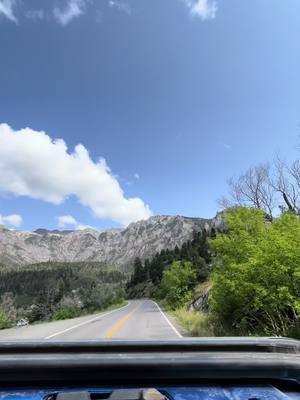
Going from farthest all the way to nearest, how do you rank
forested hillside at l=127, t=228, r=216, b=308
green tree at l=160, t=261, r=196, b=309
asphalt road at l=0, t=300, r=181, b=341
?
1. forested hillside at l=127, t=228, r=216, b=308
2. green tree at l=160, t=261, r=196, b=309
3. asphalt road at l=0, t=300, r=181, b=341

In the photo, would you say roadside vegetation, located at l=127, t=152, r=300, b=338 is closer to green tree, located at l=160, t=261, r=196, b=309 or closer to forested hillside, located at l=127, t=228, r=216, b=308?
forested hillside, located at l=127, t=228, r=216, b=308

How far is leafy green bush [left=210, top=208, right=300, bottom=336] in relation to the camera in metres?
14.5

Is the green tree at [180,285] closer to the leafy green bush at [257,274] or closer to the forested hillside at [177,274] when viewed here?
the forested hillside at [177,274]

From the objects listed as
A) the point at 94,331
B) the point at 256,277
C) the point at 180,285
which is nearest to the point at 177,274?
the point at 180,285

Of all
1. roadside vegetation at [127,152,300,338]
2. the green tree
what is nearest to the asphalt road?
roadside vegetation at [127,152,300,338]

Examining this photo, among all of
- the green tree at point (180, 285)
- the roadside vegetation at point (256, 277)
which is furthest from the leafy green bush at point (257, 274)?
the green tree at point (180, 285)

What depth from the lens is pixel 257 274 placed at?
52.2 feet

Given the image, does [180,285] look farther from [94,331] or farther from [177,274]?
[94,331]

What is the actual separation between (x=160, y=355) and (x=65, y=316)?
52.7m

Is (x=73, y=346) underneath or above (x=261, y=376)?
above

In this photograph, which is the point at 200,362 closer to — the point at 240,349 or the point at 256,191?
the point at 240,349

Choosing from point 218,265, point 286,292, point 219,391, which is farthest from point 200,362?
point 218,265

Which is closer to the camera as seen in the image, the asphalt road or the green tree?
the asphalt road

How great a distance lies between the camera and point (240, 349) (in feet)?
7.17
